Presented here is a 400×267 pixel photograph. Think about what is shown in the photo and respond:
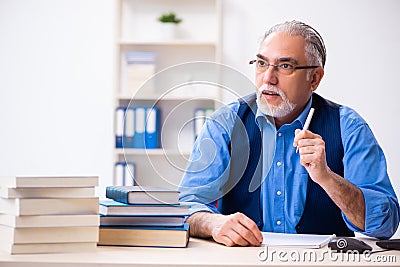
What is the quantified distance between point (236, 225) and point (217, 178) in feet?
0.65

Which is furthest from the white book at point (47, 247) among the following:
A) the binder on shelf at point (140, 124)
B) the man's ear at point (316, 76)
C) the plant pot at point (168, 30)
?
the plant pot at point (168, 30)

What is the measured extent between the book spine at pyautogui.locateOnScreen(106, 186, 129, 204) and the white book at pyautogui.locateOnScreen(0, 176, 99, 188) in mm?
135

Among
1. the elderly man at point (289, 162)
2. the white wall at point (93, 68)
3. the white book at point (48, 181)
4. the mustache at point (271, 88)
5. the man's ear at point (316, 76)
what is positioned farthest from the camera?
the white wall at point (93, 68)

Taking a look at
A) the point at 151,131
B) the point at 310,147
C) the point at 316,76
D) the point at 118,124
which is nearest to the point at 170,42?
the point at 118,124

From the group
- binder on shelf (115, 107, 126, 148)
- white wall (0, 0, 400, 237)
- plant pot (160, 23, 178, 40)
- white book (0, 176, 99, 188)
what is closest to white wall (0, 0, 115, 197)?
white wall (0, 0, 400, 237)

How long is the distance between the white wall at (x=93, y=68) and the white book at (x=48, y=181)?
3.02 meters

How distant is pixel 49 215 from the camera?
1.31 metres

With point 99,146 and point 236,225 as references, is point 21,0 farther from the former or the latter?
point 236,225

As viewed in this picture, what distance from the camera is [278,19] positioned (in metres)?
4.35

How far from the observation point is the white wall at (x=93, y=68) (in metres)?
4.32

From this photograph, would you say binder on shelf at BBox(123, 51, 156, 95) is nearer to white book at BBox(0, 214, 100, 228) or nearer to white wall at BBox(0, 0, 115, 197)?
white wall at BBox(0, 0, 115, 197)

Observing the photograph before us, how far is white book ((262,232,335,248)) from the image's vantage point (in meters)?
1.48

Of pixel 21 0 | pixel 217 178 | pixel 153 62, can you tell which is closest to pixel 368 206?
pixel 217 178

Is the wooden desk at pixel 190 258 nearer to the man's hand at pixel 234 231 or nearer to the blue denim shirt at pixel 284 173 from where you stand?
the man's hand at pixel 234 231
